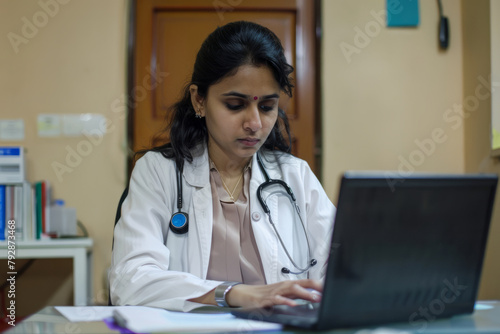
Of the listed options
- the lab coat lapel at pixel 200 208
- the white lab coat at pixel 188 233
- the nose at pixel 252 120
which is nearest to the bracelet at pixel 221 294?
the white lab coat at pixel 188 233

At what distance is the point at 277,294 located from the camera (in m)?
0.83

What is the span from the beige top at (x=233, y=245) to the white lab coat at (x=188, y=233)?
0.03 meters

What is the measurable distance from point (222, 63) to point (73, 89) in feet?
5.21

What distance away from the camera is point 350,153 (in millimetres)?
2639

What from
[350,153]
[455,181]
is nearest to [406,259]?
[455,181]

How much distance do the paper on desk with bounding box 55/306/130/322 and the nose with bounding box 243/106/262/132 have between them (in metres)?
0.54

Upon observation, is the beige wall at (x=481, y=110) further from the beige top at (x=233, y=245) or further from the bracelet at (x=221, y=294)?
the bracelet at (x=221, y=294)

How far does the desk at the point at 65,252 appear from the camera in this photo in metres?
2.20


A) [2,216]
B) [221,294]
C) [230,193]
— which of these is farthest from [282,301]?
[2,216]

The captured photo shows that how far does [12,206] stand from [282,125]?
141 centimetres

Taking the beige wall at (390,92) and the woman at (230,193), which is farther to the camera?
the beige wall at (390,92)

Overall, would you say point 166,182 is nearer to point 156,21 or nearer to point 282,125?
point 282,125

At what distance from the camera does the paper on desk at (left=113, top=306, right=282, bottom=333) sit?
67cm

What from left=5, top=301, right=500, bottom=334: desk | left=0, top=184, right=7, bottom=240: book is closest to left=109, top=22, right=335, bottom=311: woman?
left=5, top=301, right=500, bottom=334: desk
